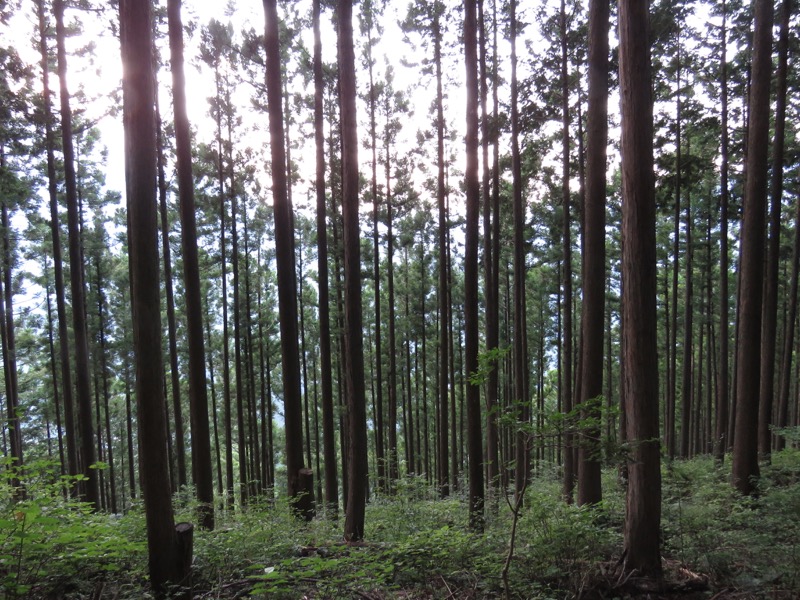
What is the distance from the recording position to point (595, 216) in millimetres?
7680

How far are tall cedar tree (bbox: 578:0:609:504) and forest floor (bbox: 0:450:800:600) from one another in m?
1.92

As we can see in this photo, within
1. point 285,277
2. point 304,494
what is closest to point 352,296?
point 285,277

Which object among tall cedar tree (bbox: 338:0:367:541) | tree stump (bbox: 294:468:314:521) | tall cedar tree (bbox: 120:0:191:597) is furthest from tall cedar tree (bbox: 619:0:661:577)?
tree stump (bbox: 294:468:314:521)

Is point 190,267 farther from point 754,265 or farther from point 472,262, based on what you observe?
point 754,265

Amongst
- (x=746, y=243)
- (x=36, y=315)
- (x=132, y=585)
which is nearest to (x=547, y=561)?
(x=132, y=585)

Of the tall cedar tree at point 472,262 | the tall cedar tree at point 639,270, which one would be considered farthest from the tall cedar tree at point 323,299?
the tall cedar tree at point 639,270

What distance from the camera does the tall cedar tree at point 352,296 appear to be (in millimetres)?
7664

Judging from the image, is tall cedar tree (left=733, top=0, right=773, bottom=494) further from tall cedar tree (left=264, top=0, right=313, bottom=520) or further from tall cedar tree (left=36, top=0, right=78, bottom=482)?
tall cedar tree (left=36, top=0, right=78, bottom=482)

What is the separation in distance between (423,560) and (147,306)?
4168mm

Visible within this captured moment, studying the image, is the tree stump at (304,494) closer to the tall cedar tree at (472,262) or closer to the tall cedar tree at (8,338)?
the tall cedar tree at (472,262)

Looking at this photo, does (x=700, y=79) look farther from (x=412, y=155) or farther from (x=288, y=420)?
(x=288, y=420)

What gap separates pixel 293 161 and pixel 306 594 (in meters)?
15.1

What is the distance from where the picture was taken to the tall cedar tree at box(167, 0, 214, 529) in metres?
8.12

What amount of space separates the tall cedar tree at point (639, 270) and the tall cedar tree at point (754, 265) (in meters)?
4.65
